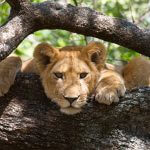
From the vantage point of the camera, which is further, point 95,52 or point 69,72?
point 95,52

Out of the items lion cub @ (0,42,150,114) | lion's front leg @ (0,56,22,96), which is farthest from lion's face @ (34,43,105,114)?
lion's front leg @ (0,56,22,96)

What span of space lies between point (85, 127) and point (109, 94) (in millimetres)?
426

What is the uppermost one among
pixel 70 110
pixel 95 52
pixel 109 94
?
pixel 95 52

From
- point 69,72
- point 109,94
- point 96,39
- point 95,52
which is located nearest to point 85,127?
point 109,94

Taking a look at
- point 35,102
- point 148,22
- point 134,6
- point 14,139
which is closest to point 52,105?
point 35,102

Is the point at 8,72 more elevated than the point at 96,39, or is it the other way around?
the point at 8,72

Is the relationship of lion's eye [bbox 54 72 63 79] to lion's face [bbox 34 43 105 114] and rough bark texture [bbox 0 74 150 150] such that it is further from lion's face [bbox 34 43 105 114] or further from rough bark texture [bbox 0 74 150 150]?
rough bark texture [bbox 0 74 150 150]

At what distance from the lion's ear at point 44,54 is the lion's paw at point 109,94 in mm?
775

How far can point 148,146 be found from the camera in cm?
534

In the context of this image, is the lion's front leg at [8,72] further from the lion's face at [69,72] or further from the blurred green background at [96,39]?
the blurred green background at [96,39]

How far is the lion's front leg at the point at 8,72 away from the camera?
219 inches

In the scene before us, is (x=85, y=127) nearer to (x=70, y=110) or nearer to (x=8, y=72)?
(x=70, y=110)

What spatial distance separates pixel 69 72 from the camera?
5.68m

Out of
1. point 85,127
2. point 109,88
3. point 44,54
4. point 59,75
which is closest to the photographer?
point 85,127
